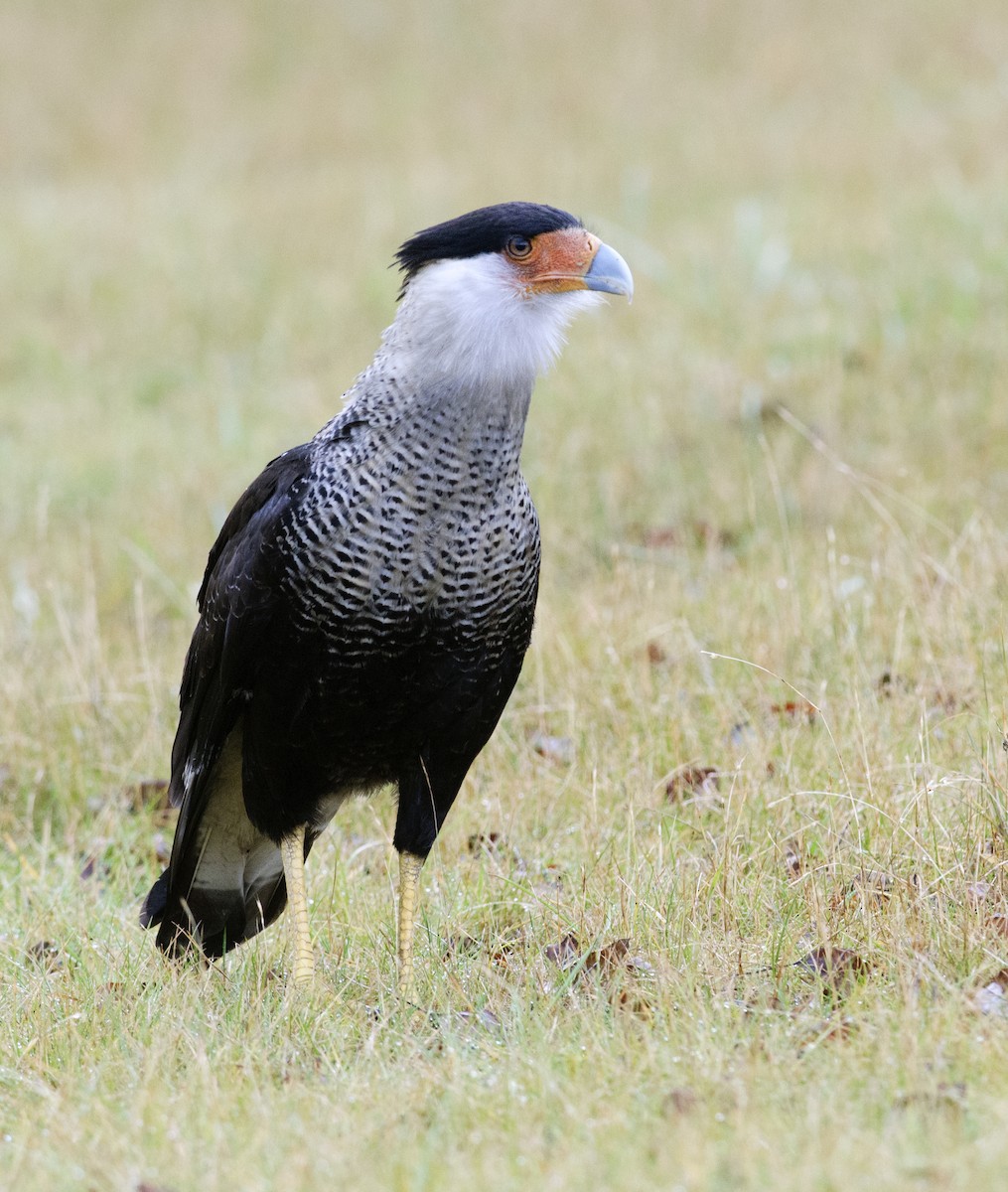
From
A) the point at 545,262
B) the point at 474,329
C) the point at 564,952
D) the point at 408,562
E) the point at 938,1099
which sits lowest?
the point at 564,952

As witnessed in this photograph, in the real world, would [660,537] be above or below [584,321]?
below

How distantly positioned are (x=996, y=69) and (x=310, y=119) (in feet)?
22.0

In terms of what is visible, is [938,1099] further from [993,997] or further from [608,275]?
[608,275]

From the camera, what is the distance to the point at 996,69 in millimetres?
14273

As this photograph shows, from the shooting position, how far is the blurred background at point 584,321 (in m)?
6.58

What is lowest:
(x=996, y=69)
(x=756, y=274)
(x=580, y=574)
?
(x=580, y=574)

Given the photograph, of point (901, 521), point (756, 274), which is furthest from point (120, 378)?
point (901, 521)

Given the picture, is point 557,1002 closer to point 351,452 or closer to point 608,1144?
point 608,1144

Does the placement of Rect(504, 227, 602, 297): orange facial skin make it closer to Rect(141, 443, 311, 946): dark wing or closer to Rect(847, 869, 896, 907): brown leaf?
Rect(141, 443, 311, 946): dark wing

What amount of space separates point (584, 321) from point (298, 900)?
662cm

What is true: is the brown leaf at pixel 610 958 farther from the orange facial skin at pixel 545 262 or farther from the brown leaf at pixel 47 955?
the orange facial skin at pixel 545 262

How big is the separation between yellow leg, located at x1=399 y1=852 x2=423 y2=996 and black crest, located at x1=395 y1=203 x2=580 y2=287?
1405 mm

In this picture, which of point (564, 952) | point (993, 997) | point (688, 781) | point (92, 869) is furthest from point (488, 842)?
point (993, 997)

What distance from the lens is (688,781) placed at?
440 centimetres
